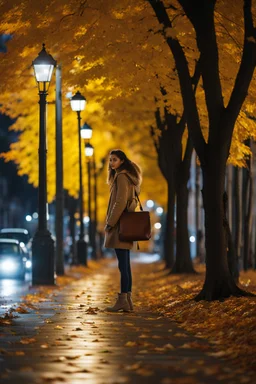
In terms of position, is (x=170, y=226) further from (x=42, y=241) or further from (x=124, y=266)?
(x=124, y=266)

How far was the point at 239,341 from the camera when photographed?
37.1 ft

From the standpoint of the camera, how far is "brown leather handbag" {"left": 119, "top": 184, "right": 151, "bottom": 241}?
593 inches

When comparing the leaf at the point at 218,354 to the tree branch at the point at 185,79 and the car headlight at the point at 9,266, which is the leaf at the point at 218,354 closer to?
the tree branch at the point at 185,79

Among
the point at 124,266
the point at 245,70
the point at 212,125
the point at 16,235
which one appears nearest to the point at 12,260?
the point at 16,235

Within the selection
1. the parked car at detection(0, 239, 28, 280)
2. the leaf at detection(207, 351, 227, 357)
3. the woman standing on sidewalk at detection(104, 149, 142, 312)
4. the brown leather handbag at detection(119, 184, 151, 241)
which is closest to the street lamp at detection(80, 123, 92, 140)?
the parked car at detection(0, 239, 28, 280)

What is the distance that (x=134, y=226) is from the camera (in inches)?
595

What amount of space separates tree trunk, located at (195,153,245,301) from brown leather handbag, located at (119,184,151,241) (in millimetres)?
1834

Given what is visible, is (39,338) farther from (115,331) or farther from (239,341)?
(239,341)

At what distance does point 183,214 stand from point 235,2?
40.0ft

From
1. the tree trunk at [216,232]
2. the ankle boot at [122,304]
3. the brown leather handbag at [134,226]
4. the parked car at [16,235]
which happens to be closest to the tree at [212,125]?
the tree trunk at [216,232]

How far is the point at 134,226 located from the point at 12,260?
785 inches

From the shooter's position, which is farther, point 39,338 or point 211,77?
point 211,77

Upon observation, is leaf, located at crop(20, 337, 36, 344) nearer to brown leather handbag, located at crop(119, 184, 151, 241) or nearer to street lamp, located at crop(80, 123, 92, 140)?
brown leather handbag, located at crop(119, 184, 151, 241)

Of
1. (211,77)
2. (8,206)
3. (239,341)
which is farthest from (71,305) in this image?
(8,206)
